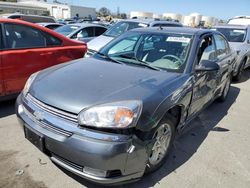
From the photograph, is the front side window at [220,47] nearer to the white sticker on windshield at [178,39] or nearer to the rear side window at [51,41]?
the white sticker on windshield at [178,39]

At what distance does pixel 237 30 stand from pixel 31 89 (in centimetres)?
788

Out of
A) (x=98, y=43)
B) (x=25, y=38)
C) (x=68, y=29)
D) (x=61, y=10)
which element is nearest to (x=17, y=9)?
(x=61, y=10)

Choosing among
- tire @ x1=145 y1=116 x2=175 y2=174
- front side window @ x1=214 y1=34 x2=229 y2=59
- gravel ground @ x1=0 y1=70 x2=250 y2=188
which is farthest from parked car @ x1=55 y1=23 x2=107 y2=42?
tire @ x1=145 y1=116 x2=175 y2=174

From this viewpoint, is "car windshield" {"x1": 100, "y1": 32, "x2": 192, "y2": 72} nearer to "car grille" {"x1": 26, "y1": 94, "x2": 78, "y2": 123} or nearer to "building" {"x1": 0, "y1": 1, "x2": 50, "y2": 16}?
"car grille" {"x1": 26, "y1": 94, "x2": 78, "y2": 123}

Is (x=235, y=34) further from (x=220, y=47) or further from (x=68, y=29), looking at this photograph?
(x=68, y=29)

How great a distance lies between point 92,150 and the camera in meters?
2.08

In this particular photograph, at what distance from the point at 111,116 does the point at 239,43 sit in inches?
280

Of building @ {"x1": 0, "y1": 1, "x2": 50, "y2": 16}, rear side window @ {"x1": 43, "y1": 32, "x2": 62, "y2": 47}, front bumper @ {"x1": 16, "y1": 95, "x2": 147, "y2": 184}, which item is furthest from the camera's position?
building @ {"x1": 0, "y1": 1, "x2": 50, "y2": 16}

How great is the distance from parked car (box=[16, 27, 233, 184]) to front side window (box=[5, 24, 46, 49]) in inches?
59.7

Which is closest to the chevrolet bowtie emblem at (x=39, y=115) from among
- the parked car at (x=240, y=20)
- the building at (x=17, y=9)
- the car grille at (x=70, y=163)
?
the car grille at (x=70, y=163)

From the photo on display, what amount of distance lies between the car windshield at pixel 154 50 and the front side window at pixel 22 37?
1.48m

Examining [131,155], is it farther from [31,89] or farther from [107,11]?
[107,11]

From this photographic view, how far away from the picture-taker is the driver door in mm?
3316

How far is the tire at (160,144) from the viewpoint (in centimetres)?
252
